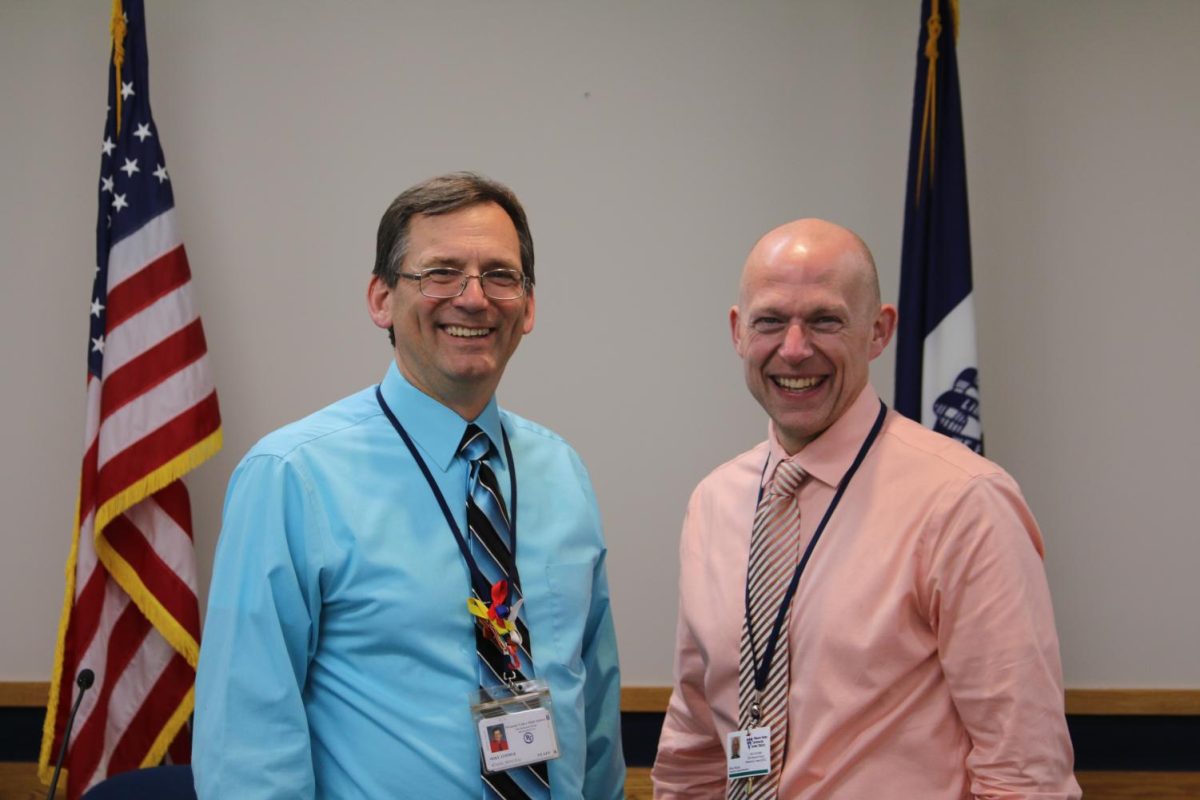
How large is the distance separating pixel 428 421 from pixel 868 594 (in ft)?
2.52

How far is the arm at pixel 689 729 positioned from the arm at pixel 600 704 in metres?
0.11

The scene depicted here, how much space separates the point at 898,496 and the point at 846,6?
93.1 inches

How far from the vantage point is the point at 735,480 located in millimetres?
2102

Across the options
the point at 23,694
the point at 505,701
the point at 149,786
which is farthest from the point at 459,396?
the point at 23,694

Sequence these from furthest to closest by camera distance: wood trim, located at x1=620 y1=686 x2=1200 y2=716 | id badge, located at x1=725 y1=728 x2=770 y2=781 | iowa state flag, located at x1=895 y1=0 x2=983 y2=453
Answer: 1. wood trim, located at x1=620 y1=686 x2=1200 y2=716
2. iowa state flag, located at x1=895 y1=0 x2=983 y2=453
3. id badge, located at x1=725 y1=728 x2=770 y2=781

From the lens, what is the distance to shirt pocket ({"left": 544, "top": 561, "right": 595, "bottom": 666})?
184 cm

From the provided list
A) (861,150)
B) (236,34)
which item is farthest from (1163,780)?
(236,34)

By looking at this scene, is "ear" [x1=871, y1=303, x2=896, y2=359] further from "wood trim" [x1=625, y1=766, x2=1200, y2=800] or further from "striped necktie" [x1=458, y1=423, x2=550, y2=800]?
"wood trim" [x1=625, y1=766, x2=1200, y2=800]

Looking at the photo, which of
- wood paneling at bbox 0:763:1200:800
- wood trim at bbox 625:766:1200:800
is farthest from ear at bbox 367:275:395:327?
wood paneling at bbox 0:763:1200:800

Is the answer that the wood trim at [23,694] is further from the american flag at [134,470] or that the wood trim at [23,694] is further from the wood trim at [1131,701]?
the wood trim at [1131,701]

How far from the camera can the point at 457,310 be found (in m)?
1.79

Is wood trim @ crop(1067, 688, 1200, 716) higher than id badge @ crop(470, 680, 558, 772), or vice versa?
id badge @ crop(470, 680, 558, 772)

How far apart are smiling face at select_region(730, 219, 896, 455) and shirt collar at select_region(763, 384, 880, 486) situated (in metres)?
0.02

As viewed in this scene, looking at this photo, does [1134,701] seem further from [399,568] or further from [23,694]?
[23,694]
